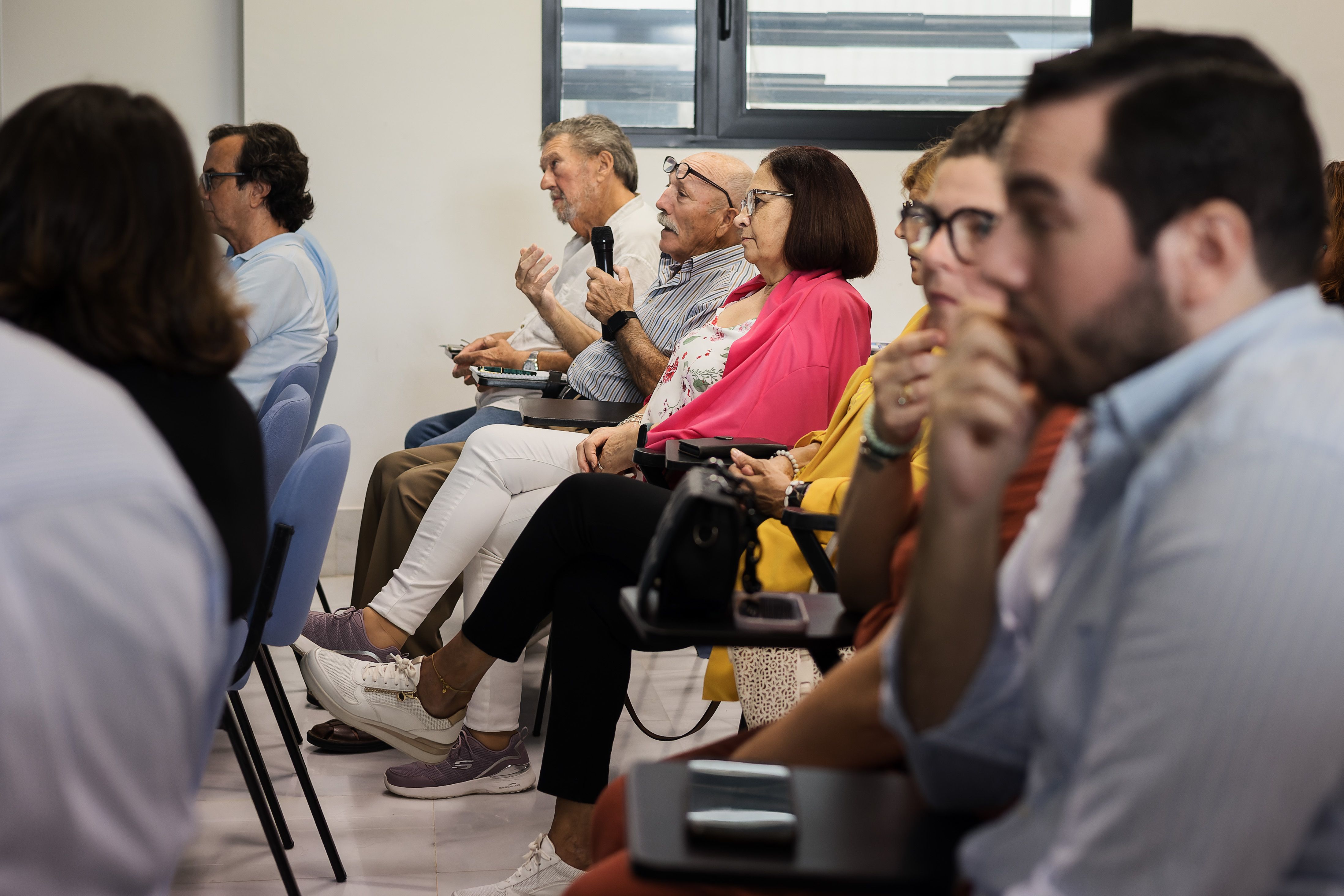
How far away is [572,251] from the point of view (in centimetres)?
378

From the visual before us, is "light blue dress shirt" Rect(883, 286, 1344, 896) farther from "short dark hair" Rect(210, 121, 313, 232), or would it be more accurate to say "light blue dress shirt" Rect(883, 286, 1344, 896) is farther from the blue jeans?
"short dark hair" Rect(210, 121, 313, 232)

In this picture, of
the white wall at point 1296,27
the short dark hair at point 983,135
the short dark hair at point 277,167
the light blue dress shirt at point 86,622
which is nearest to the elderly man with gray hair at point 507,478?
the short dark hair at point 277,167

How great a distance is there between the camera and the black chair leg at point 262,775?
183cm

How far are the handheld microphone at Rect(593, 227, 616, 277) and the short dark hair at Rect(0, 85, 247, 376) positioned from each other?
7.23 ft

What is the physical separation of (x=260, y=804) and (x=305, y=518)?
444mm

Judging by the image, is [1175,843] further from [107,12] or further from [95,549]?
[107,12]

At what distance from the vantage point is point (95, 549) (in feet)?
2.16

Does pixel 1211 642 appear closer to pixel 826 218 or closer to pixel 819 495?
pixel 819 495

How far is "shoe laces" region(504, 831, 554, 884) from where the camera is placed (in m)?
1.76

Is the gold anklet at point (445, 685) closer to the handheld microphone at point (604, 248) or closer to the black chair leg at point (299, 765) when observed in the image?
the black chair leg at point (299, 765)

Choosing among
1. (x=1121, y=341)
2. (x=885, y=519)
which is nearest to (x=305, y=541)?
(x=885, y=519)

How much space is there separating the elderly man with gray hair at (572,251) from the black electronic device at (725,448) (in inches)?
51.8

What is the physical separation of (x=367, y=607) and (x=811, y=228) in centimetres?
128

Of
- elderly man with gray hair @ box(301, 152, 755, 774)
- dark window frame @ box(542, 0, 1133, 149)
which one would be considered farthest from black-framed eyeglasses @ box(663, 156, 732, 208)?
dark window frame @ box(542, 0, 1133, 149)
